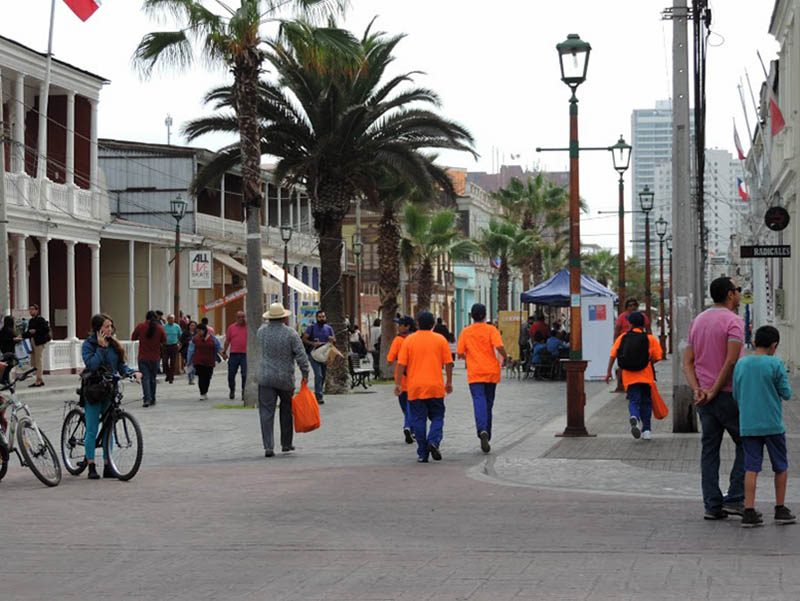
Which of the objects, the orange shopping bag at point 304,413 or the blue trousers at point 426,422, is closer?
the blue trousers at point 426,422

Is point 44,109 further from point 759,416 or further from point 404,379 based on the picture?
point 759,416

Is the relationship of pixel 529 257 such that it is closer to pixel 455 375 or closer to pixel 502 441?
pixel 455 375

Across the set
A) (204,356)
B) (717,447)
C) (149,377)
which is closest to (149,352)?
(149,377)

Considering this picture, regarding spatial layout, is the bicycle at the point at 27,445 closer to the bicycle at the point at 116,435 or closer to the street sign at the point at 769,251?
the bicycle at the point at 116,435

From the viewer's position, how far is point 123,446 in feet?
43.1

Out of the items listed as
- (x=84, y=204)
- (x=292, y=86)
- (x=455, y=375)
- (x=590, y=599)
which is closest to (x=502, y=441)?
(x=590, y=599)

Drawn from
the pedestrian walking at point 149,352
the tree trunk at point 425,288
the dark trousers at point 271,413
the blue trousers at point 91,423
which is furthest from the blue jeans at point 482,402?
the tree trunk at point 425,288

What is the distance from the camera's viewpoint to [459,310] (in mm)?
101438

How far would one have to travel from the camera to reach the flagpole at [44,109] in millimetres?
34250

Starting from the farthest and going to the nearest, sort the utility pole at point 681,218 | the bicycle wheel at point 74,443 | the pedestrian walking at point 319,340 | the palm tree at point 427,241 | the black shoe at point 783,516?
the palm tree at point 427,241
the pedestrian walking at point 319,340
the utility pole at point 681,218
the bicycle wheel at point 74,443
the black shoe at point 783,516

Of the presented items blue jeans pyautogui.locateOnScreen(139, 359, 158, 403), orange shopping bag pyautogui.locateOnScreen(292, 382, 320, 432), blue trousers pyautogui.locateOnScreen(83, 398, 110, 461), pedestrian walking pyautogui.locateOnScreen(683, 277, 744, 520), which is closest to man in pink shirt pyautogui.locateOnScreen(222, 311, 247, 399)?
blue jeans pyautogui.locateOnScreen(139, 359, 158, 403)

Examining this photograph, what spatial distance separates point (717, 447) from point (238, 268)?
44269 millimetres

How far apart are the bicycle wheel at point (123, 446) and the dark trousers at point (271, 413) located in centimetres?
249

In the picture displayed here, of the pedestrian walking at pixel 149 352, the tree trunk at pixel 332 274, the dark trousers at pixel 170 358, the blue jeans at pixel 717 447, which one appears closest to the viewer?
the blue jeans at pixel 717 447
